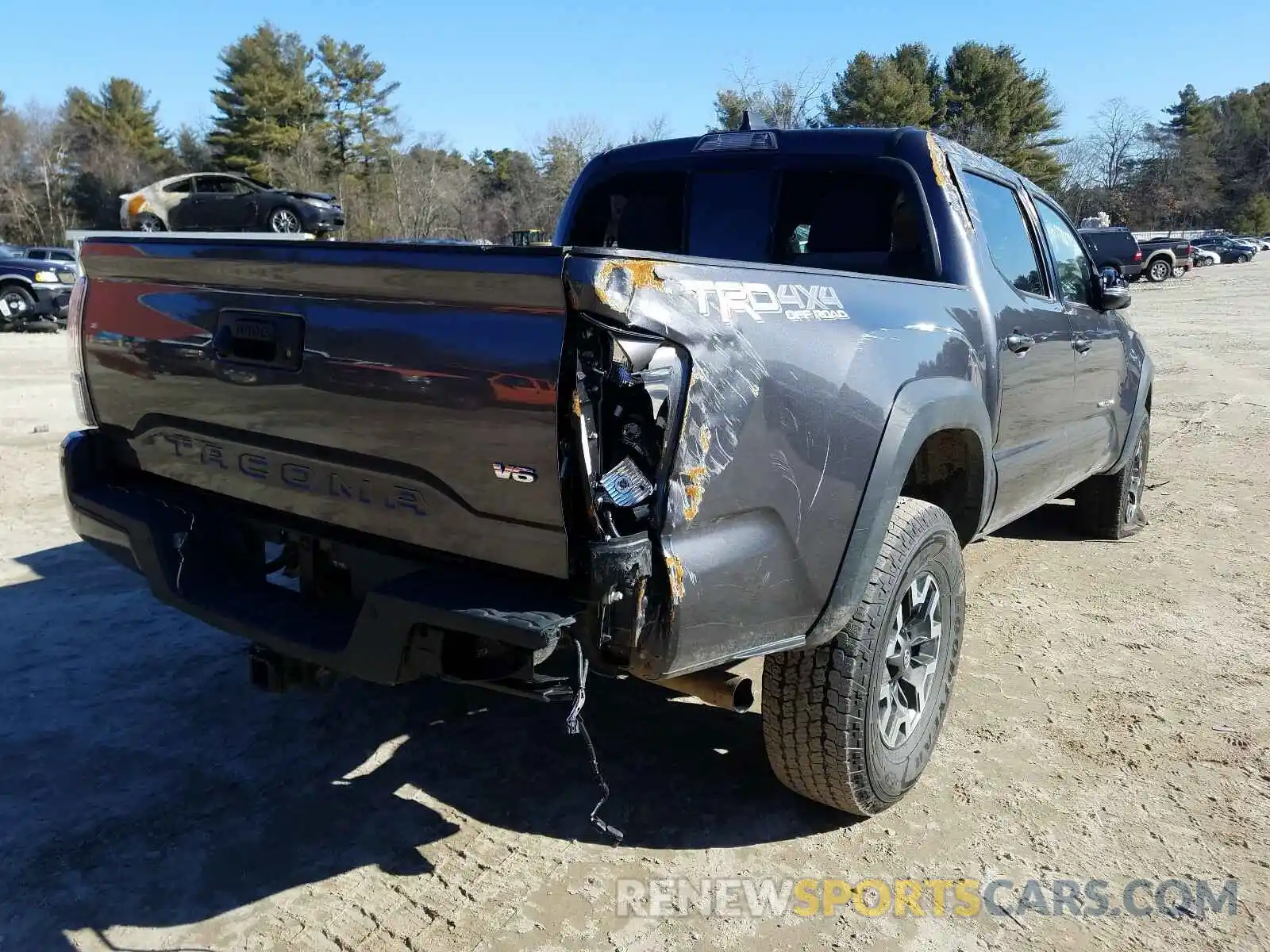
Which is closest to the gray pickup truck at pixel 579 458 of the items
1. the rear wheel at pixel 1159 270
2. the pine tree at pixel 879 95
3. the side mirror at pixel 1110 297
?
the side mirror at pixel 1110 297

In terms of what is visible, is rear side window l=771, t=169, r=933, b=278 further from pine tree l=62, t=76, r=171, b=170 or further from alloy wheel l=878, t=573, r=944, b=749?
pine tree l=62, t=76, r=171, b=170

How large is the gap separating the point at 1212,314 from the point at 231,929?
1040 inches

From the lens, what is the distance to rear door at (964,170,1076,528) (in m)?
3.61

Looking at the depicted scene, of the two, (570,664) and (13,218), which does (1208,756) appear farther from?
(13,218)

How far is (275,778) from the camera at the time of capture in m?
3.09

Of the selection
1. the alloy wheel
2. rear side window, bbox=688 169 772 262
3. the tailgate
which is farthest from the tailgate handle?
rear side window, bbox=688 169 772 262

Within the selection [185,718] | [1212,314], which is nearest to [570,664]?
Answer: [185,718]

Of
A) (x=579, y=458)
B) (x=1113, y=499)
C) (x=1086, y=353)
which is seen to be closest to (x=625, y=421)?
(x=579, y=458)

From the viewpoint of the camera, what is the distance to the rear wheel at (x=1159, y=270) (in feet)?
124

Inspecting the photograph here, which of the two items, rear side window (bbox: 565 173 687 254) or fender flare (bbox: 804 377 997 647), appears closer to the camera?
fender flare (bbox: 804 377 997 647)

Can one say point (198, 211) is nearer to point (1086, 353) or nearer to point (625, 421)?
point (1086, 353)

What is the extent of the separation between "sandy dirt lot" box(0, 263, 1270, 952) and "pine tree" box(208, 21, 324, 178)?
56864mm

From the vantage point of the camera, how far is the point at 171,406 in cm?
279

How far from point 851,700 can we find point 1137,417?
12.2 ft
